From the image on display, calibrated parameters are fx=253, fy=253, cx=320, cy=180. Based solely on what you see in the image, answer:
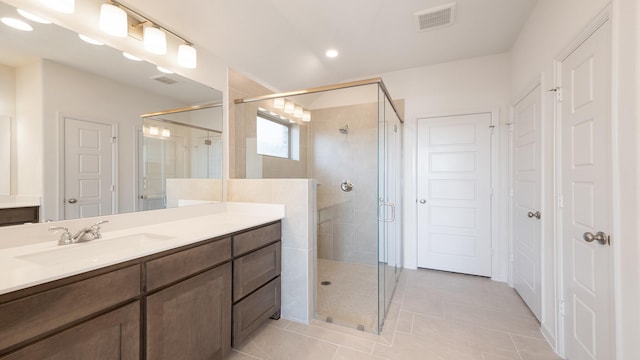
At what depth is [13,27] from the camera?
1.17 meters

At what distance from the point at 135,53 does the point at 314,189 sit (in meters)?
1.55

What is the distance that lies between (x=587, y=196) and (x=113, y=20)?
2.90 metres

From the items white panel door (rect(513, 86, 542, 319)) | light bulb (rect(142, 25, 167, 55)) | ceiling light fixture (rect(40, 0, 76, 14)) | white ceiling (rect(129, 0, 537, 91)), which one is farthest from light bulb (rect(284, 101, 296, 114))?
white panel door (rect(513, 86, 542, 319))

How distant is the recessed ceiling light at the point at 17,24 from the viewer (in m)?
1.15

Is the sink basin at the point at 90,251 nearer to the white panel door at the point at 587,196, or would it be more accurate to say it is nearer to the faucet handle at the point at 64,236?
the faucet handle at the point at 64,236

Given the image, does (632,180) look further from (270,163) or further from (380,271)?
(270,163)

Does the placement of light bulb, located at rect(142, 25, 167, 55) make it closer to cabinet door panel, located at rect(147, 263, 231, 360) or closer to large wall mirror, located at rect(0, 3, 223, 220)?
large wall mirror, located at rect(0, 3, 223, 220)

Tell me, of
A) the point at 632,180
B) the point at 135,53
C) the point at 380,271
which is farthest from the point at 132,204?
the point at 632,180

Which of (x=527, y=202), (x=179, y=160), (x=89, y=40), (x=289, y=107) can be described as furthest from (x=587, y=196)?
(x=89, y=40)

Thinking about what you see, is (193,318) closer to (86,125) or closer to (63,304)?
(63,304)

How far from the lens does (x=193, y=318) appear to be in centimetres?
136

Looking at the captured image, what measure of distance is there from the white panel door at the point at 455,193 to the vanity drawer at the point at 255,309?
2.16 meters

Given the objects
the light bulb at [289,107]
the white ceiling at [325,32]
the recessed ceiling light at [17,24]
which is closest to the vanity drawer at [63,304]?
the recessed ceiling light at [17,24]

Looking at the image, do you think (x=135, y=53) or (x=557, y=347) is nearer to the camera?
(x=135, y=53)
